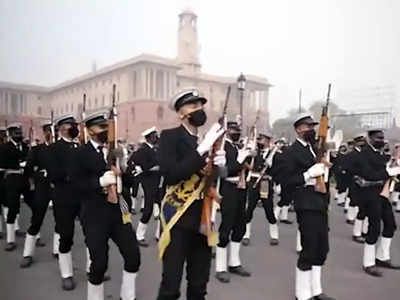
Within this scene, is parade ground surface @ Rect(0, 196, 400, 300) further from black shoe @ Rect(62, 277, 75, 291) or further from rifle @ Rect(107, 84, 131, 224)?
rifle @ Rect(107, 84, 131, 224)

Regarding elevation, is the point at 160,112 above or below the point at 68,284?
above

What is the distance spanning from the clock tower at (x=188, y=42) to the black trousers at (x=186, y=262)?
2.72 metres

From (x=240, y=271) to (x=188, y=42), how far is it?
259 centimetres

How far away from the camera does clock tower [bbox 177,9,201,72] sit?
4957 millimetres

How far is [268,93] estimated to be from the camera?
5.39 metres

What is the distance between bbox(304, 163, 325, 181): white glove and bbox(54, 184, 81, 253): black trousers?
6.67ft

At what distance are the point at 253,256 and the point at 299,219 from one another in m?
1.90

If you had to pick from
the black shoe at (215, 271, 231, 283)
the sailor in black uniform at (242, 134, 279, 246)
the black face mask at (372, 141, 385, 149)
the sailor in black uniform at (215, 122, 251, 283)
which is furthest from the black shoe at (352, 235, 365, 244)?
the black shoe at (215, 271, 231, 283)

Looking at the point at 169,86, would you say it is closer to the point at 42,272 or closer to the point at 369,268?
the point at 42,272

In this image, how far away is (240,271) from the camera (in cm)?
457

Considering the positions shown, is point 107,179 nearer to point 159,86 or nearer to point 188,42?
point 159,86

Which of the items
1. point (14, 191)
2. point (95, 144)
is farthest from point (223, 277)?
point (14, 191)

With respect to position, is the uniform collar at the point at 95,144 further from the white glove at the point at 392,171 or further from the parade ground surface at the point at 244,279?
the white glove at the point at 392,171

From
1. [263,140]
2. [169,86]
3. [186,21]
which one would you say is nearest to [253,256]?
[263,140]
